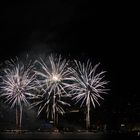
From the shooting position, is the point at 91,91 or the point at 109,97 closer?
the point at 91,91

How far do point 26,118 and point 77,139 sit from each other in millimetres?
50959

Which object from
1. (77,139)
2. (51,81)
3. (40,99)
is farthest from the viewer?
(40,99)

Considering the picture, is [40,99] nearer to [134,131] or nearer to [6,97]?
[6,97]

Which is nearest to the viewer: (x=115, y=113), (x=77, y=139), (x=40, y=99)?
(x=77, y=139)

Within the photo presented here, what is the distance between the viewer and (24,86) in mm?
96375

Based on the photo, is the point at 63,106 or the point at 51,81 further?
the point at 63,106

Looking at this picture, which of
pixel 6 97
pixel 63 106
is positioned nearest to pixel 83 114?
pixel 63 106

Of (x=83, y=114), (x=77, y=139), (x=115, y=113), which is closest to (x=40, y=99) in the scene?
(x=77, y=139)

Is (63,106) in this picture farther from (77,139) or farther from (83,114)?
(77,139)

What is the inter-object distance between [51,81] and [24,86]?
750 centimetres

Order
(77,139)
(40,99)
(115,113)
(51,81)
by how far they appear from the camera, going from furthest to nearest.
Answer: (115,113)
(40,99)
(77,139)
(51,81)

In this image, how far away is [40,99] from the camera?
407ft

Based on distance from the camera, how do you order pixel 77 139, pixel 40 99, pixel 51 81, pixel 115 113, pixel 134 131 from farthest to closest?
pixel 115 113, pixel 134 131, pixel 40 99, pixel 77 139, pixel 51 81

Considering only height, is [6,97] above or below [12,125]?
above
